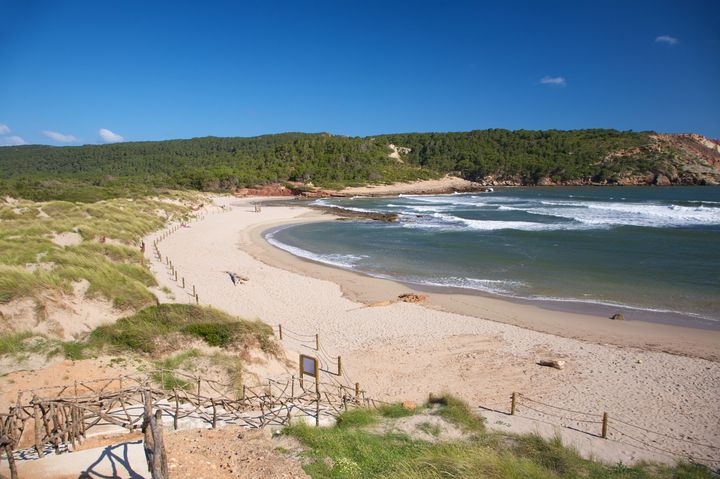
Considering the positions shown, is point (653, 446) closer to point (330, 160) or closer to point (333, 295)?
point (333, 295)

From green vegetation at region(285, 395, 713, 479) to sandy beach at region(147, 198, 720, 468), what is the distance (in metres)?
1.62

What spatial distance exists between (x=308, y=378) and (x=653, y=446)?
7.66 metres

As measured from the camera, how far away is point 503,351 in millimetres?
13133

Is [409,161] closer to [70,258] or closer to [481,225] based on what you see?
[481,225]

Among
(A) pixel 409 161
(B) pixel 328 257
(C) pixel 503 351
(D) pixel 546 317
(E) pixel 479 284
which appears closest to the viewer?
(C) pixel 503 351

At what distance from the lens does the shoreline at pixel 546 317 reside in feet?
44.2

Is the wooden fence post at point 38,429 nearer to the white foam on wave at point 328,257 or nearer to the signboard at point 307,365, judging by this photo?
the signboard at point 307,365

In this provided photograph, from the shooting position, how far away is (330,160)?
4505 inches

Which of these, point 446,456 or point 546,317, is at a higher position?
point 446,456

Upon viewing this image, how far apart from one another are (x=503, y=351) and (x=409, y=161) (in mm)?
130032

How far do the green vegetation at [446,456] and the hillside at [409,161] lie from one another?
86.3 metres

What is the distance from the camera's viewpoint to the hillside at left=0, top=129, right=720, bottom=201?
10119 cm

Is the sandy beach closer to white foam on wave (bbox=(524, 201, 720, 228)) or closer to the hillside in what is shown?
white foam on wave (bbox=(524, 201, 720, 228))

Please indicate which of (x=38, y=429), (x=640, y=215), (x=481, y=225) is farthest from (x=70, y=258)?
(x=640, y=215)
